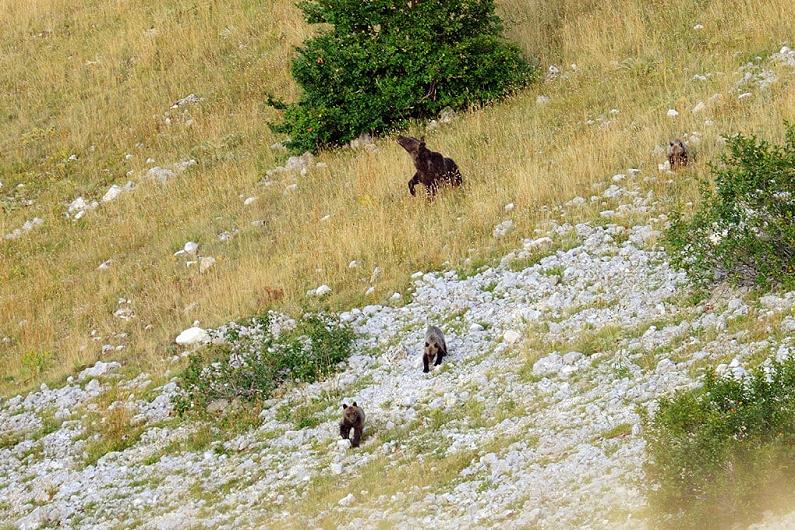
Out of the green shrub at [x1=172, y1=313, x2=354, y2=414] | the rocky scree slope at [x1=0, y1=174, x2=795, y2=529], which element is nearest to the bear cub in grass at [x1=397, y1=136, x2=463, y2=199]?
the rocky scree slope at [x1=0, y1=174, x2=795, y2=529]

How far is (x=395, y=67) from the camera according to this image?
18.9m

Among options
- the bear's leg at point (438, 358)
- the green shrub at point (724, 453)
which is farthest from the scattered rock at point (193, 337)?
the green shrub at point (724, 453)

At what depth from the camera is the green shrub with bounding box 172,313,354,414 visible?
11242mm

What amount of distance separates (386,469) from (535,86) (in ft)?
36.9

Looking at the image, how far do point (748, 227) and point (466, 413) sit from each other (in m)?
3.12

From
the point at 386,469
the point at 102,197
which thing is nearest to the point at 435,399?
the point at 386,469

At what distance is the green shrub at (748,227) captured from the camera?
9547 millimetres

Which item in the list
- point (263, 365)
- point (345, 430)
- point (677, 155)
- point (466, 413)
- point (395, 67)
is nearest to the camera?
point (466, 413)

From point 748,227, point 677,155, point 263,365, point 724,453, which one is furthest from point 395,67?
point 724,453

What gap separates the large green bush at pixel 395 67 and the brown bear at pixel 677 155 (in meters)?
5.55

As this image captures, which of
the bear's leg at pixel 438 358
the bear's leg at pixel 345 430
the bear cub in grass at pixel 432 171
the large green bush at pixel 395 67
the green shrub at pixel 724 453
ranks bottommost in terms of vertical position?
the green shrub at pixel 724 453

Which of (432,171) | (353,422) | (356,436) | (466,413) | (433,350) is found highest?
(432,171)

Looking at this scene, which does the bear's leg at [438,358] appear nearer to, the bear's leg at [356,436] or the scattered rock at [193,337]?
the bear's leg at [356,436]

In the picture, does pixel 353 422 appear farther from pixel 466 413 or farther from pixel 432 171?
pixel 432 171
